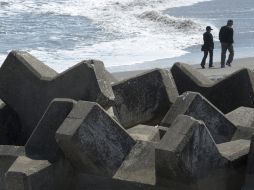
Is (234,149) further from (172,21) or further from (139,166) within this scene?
(172,21)

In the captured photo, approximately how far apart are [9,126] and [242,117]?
5.21 feet

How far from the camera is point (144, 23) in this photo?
33.5 meters

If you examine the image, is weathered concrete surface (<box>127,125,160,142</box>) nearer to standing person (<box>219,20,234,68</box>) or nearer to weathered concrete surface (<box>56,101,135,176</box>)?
weathered concrete surface (<box>56,101,135,176</box>)

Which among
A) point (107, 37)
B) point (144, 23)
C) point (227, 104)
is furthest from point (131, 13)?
point (227, 104)

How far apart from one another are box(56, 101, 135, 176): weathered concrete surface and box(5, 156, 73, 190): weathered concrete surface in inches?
4.9

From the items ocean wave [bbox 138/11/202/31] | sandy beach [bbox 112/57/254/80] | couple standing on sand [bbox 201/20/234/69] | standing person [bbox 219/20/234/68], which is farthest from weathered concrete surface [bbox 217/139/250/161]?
ocean wave [bbox 138/11/202/31]

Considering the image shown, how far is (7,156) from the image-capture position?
430cm

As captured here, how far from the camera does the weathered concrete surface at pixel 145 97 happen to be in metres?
4.96

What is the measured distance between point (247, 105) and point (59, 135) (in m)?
1.67

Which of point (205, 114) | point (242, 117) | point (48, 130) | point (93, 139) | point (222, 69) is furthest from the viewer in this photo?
point (222, 69)

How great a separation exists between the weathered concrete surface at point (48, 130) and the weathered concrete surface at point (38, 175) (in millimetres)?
98

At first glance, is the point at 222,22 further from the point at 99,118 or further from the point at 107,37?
the point at 99,118

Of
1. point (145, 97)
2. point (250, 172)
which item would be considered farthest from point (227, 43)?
point (250, 172)

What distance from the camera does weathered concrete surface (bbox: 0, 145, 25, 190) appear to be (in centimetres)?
426
